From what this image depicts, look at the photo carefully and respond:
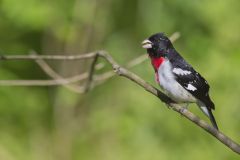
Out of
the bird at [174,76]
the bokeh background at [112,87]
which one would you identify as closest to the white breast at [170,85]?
the bird at [174,76]

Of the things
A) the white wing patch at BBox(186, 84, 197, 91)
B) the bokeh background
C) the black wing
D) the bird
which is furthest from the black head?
the bokeh background

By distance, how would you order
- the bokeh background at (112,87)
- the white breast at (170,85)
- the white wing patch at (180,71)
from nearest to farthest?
the white breast at (170,85)
the white wing patch at (180,71)
the bokeh background at (112,87)

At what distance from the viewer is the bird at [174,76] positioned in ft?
13.8

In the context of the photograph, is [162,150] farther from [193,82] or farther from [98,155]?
[193,82]

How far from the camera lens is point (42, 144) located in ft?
22.6

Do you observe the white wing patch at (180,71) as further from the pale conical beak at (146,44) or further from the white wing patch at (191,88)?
the pale conical beak at (146,44)

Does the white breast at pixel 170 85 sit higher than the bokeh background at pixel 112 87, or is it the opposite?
the bokeh background at pixel 112 87

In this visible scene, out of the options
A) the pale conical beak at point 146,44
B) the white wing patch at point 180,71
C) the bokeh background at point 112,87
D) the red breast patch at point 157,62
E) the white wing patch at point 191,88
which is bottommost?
the white wing patch at point 191,88

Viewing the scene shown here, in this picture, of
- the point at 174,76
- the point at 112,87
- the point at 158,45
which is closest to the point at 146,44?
the point at 158,45

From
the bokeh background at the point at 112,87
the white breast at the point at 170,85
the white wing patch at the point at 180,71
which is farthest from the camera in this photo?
the bokeh background at the point at 112,87

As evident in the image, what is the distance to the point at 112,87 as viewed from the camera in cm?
686

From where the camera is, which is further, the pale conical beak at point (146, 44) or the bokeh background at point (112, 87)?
the bokeh background at point (112, 87)

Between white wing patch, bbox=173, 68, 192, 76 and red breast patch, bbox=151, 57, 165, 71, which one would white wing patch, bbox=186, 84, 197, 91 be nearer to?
white wing patch, bbox=173, 68, 192, 76

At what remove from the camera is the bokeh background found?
238 inches
